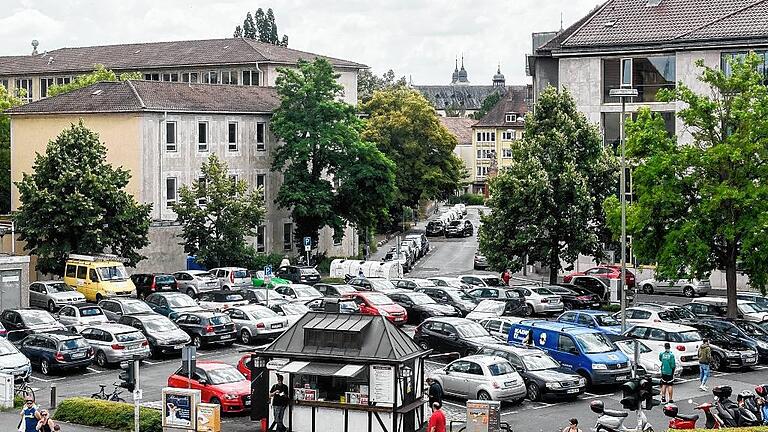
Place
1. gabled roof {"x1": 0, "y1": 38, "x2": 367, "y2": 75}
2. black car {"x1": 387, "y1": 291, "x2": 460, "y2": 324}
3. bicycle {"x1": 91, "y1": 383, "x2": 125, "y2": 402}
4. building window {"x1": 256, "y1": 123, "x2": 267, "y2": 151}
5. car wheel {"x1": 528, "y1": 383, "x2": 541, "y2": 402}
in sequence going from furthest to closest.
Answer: gabled roof {"x1": 0, "y1": 38, "x2": 367, "y2": 75} → building window {"x1": 256, "y1": 123, "x2": 267, "y2": 151} → black car {"x1": 387, "y1": 291, "x2": 460, "y2": 324} → car wheel {"x1": 528, "y1": 383, "x2": 541, "y2": 402} → bicycle {"x1": 91, "y1": 383, "x2": 125, "y2": 402}

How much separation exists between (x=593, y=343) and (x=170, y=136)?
125 feet

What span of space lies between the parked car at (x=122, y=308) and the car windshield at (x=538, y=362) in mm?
16536

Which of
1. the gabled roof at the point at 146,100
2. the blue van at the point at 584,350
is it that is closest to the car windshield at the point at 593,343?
the blue van at the point at 584,350

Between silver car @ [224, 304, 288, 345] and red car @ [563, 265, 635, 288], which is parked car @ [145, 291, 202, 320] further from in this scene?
red car @ [563, 265, 635, 288]

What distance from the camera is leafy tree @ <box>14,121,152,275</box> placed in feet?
194

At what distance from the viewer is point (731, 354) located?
40031mm

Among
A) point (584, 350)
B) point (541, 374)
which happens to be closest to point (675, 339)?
point (584, 350)

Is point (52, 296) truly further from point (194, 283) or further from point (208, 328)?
point (208, 328)

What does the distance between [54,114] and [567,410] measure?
1777 inches

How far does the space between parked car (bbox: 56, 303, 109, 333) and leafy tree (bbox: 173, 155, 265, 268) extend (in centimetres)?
1802

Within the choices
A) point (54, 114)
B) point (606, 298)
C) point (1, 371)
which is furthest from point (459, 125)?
point (1, 371)

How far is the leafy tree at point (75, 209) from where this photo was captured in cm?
5925

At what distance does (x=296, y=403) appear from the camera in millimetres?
29266

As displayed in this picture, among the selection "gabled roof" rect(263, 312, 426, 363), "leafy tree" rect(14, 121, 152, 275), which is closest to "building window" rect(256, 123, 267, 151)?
"leafy tree" rect(14, 121, 152, 275)
